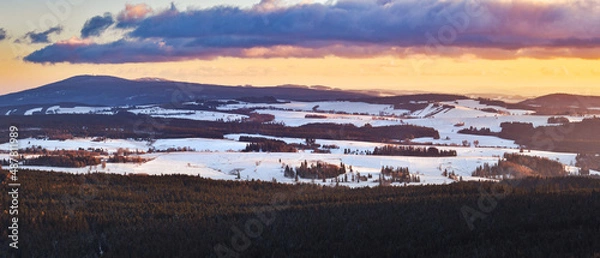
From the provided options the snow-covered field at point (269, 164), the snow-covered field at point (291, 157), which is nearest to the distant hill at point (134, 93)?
the snow-covered field at point (291, 157)

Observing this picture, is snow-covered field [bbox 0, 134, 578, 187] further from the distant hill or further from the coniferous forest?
the distant hill

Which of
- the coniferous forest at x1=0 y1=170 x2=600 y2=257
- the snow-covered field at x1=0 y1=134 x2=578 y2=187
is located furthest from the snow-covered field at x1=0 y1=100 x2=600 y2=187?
the coniferous forest at x1=0 y1=170 x2=600 y2=257

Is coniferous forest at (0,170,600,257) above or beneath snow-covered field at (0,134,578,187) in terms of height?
above

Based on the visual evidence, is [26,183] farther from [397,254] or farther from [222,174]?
[397,254]

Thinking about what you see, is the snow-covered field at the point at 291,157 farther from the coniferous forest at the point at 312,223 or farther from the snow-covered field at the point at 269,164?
the coniferous forest at the point at 312,223

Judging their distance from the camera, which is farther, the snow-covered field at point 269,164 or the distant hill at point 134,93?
the distant hill at point 134,93

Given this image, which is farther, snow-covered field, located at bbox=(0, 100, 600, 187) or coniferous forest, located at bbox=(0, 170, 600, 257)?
snow-covered field, located at bbox=(0, 100, 600, 187)
